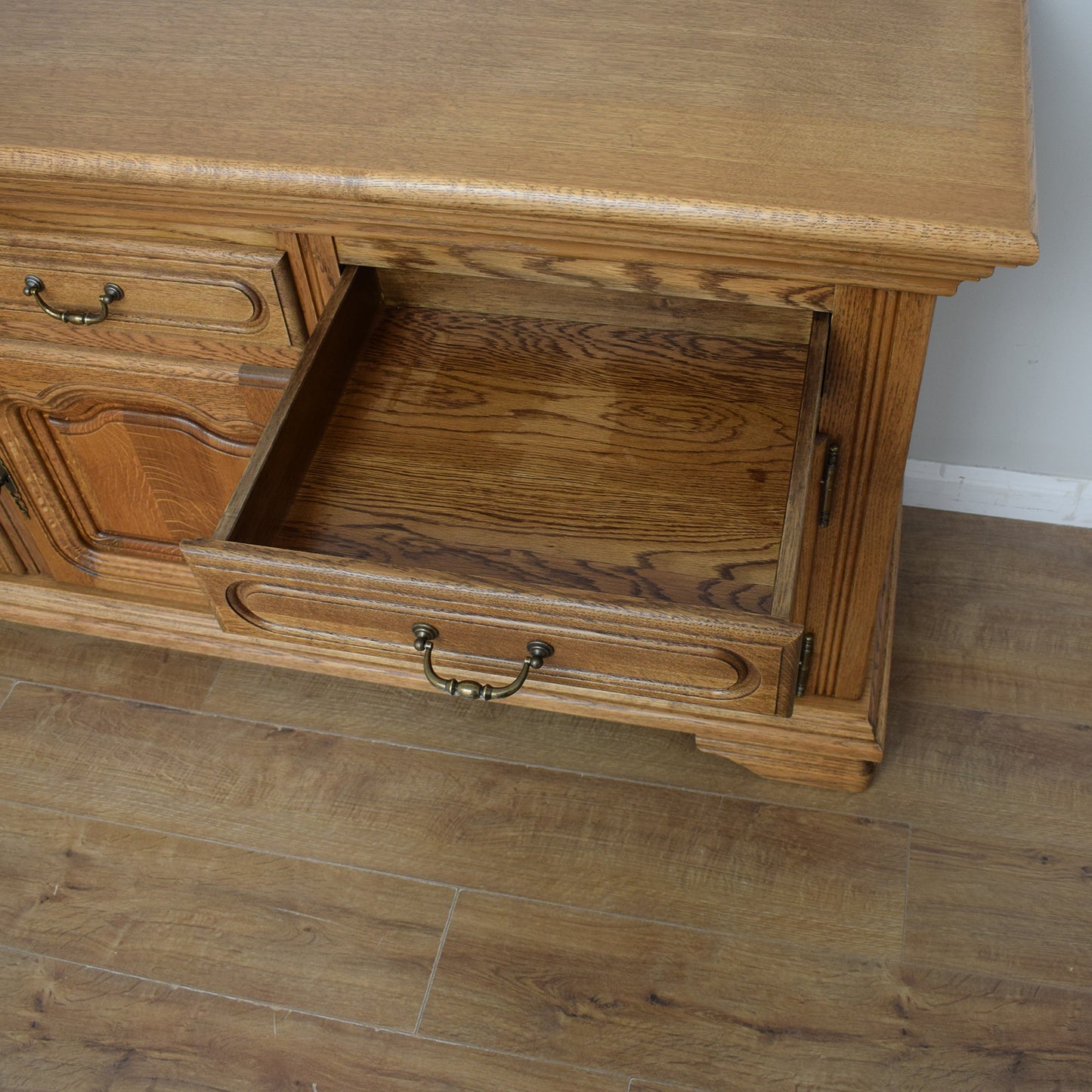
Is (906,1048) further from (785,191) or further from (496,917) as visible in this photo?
(785,191)

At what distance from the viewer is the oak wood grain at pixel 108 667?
1468mm

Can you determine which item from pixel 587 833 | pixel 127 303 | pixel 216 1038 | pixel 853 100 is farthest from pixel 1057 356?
pixel 216 1038

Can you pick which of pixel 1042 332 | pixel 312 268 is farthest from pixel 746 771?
pixel 312 268

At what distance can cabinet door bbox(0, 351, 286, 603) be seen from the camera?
3.74 feet

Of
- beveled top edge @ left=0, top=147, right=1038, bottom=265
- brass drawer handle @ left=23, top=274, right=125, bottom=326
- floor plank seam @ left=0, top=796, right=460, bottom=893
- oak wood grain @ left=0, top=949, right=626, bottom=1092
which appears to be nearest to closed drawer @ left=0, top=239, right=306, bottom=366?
brass drawer handle @ left=23, top=274, right=125, bottom=326

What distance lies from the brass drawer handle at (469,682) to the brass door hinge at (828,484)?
0.32 m

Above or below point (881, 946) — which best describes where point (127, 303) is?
above

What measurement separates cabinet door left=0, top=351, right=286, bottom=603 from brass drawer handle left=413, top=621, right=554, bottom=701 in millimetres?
344

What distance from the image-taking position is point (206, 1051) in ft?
3.81

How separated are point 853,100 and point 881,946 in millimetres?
840

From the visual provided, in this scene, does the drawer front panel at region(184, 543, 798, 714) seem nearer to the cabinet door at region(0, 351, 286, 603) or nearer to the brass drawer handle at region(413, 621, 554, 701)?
the brass drawer handle at region(413, 621, 554, 701)

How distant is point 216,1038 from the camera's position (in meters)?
1.17

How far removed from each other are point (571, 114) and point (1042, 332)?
77cm

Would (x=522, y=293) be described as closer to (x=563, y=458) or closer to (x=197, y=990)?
(x=563, y=458)
